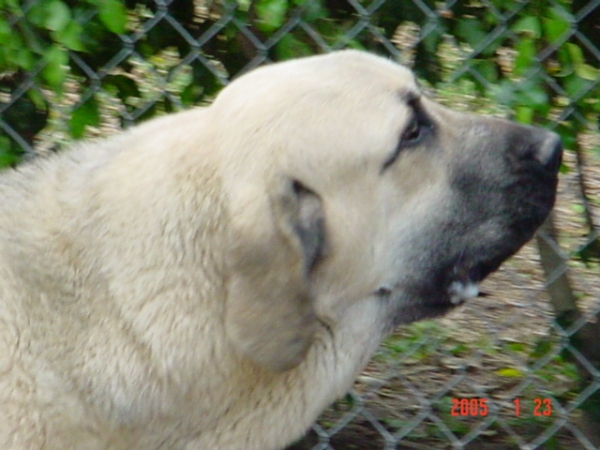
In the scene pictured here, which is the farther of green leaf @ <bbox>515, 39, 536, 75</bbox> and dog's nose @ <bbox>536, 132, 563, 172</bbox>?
green leaf @ <bbox>515, 39, 536, 75</bbox>

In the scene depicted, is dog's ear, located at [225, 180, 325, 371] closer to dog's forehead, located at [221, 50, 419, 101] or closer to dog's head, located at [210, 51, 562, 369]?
dog's head, located at [210, 51, 562, 369]

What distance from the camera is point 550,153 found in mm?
2674

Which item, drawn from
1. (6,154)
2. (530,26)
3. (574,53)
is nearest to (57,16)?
(6,154)

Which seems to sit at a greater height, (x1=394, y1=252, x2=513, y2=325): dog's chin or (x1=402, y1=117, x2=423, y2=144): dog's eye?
(x1=402, y1=117, x2=423, y2=144): dog's eye

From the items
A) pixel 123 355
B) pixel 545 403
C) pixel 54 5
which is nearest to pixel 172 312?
pixel 123 355

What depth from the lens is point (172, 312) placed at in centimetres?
238

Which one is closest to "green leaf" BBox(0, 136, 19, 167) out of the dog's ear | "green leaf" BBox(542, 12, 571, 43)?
the dog's ear

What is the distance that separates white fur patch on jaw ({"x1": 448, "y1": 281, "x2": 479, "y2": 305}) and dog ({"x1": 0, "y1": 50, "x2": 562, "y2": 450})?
16cm

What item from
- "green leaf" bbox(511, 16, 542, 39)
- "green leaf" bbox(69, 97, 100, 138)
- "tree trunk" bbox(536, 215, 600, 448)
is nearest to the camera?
"green leaf" bbox(511, 16, 542, 39)

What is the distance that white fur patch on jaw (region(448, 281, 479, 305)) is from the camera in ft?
8.76

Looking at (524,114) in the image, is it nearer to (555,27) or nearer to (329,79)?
(555,27)

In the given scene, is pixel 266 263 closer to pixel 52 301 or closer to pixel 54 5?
pixel 52 301
